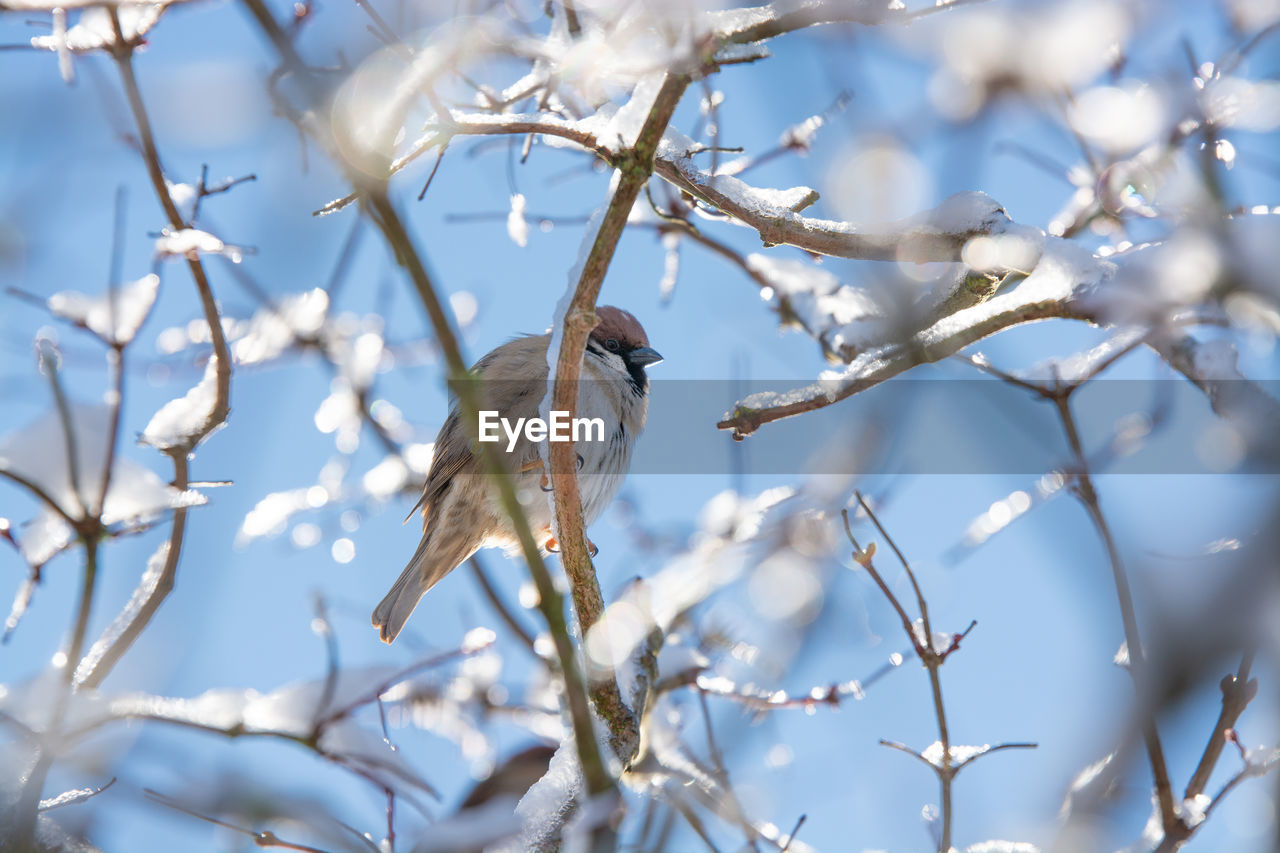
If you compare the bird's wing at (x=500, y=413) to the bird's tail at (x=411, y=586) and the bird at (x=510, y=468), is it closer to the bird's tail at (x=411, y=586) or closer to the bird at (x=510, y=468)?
the bird at (x=510, y=468)

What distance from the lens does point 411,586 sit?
3.99 metres

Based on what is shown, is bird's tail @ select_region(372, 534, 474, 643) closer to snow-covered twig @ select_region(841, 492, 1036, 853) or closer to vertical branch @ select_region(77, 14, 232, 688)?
vertical branch @ select_region(77, 14, 232, 688)

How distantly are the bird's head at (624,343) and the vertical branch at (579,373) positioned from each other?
224cm

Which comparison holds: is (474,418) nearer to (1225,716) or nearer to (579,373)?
(579,373)

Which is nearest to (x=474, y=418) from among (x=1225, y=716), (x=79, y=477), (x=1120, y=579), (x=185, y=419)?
(x=1120, y=579)

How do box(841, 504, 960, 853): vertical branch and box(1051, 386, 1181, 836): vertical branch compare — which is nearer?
box(1051, 386, 1181, 836): vertical branch

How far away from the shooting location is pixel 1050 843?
4.07ft

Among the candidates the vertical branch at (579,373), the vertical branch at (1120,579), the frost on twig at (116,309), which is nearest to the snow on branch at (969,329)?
the vertical branch at (1120,579)

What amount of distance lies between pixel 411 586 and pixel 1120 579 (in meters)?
2.92

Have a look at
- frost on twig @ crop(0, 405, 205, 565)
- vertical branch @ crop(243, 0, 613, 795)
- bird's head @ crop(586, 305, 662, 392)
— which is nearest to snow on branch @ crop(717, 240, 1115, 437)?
vertical branch @ crop(243, 0, 613, 795)

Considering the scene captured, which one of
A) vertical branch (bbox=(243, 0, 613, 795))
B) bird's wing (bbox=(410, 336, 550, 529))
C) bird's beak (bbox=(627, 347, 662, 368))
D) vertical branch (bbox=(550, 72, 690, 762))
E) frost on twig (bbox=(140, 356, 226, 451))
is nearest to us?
vertical branch (bbox=(243, 0, 613, 795))

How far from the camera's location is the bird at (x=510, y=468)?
13.0 feet

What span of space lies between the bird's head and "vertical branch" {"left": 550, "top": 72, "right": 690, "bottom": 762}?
7.35ft

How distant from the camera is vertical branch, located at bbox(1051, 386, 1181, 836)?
151 centimetres
